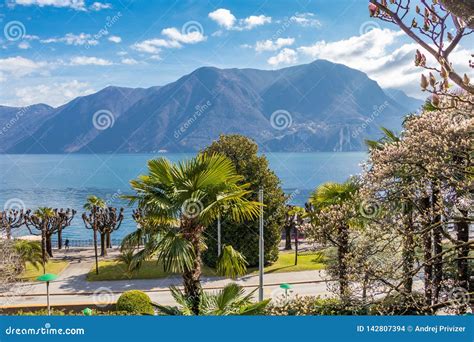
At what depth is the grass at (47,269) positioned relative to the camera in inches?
1308

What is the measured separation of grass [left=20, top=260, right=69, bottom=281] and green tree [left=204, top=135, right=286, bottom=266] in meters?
12.0

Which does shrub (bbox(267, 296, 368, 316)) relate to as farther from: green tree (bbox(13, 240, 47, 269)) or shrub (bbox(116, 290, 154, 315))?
green tree (bbox(13, 240, 47, 269))

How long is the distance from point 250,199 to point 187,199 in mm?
20384

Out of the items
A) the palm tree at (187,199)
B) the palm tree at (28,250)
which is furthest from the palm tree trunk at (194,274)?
the palm tree at (28,250)

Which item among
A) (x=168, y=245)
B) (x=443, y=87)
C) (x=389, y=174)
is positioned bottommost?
(x=168, y=245)

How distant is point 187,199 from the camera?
11.9 m

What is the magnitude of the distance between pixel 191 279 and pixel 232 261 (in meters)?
1.15

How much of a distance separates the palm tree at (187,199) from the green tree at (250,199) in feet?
62.3

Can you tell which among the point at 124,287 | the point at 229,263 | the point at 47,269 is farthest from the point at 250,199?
the point at 229,263

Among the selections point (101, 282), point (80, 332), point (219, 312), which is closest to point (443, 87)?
point (80, 332)

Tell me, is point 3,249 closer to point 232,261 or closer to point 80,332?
point 232,261

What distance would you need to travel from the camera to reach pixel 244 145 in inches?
1268

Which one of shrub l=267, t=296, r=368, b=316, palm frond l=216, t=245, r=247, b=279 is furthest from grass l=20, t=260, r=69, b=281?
palm frond l=216, t=245, r=247, b=279

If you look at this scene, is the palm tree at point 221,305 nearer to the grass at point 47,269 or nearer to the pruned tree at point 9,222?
the pruned tree at point 9,222
